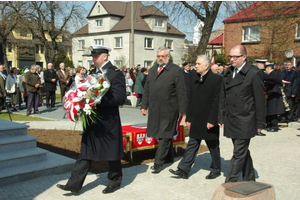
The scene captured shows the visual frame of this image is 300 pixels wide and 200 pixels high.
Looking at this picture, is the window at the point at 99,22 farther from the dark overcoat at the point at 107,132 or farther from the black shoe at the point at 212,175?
the dark overcoat at the point at 107,132

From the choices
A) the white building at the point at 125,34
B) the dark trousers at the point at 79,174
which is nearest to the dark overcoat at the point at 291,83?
the dark trousers at the point at 79,174

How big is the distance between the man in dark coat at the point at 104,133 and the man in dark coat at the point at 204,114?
139 cm

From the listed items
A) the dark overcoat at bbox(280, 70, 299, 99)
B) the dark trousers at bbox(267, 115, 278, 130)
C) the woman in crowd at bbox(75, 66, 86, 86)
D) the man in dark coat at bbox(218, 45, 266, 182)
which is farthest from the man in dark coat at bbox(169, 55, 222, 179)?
the dark overcoat at bbox(280, 70, 299, 99)

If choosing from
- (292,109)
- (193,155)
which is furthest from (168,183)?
(292,109)

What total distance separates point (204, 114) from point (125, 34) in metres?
48.7

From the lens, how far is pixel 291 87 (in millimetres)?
12406

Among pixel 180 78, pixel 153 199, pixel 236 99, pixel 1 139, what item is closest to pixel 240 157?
pixel 236 99

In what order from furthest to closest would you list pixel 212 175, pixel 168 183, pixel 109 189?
1. pixel 212 175
2. pixel 168 183
3. pixel 109 189

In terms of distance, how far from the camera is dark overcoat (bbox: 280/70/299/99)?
12289 millimetres

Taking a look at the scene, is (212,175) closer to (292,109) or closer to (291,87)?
(291,87)

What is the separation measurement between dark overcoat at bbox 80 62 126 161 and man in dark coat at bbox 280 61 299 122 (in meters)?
8.96

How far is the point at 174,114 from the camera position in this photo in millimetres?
6340

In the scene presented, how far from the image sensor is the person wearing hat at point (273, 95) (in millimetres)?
10516

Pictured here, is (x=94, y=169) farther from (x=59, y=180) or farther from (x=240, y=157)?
(x=240, y=157)
